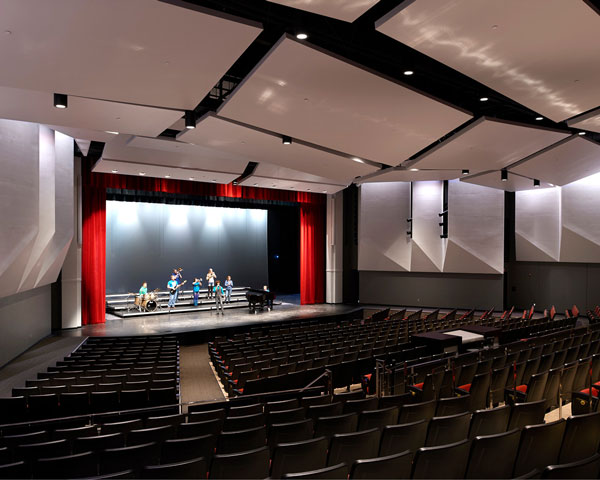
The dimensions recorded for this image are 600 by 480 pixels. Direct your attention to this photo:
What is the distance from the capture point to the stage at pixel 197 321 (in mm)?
12648

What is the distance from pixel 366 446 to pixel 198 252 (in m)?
17.5

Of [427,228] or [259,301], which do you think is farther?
[427,228]

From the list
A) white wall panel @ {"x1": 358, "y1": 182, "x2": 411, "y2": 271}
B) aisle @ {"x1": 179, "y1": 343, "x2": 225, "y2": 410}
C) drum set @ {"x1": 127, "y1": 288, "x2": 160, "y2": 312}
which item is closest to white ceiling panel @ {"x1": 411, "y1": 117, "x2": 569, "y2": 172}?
white wall panel @ {"x1": 358, "y1": 182, "x2": 411, "y2": 271}

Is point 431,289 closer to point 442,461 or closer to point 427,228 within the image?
point 427,228

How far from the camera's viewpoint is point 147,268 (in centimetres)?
1834

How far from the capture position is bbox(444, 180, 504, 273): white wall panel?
648 inches

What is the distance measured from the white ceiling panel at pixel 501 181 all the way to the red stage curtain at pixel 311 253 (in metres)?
6.93

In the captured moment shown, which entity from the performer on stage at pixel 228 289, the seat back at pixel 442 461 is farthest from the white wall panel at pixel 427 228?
the seat back at pixel 442 461

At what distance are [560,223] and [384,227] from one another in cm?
676

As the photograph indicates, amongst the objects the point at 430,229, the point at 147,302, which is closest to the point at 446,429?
the point at 147,302

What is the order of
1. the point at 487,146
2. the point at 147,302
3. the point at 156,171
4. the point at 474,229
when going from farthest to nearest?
1. the point at 474,229
2. the point at 147,302
3. the point at 156,171
4. the point at 487,146

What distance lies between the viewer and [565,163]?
40.1 feet

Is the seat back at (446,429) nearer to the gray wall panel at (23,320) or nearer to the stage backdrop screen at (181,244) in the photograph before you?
the gray wall panel at (23,320)

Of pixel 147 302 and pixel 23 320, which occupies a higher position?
pixel 23 320
